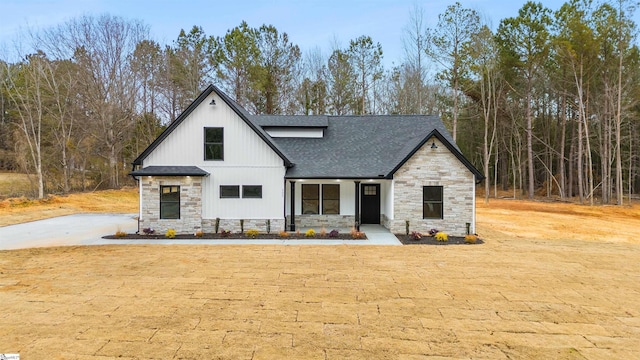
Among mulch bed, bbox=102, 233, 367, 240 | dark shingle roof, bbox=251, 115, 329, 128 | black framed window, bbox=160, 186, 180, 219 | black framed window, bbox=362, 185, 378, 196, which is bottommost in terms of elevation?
mulch bed, bbox=102, 233, 367, 240

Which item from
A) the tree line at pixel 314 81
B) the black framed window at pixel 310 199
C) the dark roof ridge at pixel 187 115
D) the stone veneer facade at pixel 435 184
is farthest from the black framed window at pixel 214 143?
the tree line at pixel 314 81

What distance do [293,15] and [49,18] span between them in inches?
831

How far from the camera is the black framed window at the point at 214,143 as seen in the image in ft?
45.7

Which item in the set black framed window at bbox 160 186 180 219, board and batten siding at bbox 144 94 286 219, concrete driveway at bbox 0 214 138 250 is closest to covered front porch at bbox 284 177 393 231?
board and batten siding at bbox 144 94 286 219

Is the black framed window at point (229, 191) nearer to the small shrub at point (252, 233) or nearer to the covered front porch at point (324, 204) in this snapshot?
the small shrub at point (252, 233)

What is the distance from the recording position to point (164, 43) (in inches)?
1307

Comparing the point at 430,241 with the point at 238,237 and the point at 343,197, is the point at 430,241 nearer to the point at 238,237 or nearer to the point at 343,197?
the point at 343,197

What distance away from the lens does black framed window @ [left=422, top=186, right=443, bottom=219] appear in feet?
45.6

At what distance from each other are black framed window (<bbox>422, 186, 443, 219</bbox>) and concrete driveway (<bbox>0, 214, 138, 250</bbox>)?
515 inches

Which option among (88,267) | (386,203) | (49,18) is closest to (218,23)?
(49,18)

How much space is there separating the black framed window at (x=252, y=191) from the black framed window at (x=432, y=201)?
7161 mm

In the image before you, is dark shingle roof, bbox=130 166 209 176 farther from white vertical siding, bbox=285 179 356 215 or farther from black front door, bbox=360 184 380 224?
black front door, bbox=360 184 380 224

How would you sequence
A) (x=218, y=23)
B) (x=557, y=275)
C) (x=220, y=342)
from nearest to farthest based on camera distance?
(x=220, y=342), (x=557, y=275), (x=218, y=23)

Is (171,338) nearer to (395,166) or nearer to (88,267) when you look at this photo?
(88,267)
